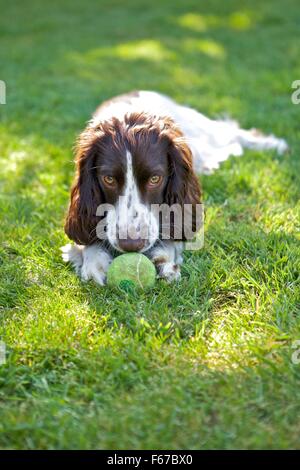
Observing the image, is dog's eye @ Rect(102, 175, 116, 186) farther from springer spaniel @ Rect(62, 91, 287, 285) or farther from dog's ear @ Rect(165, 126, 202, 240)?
dog's ear @ Rect(165, 126, 202, 240)

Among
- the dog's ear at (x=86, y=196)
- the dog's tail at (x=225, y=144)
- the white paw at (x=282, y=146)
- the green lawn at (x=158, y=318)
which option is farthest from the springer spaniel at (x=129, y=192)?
the white paw at (x=282, y=146)

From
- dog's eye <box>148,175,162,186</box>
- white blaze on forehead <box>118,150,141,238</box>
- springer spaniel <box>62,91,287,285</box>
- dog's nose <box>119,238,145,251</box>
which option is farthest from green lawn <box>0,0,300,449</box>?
dog's eye <box>148,175,162,186</box>

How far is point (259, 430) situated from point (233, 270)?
1.45 meters

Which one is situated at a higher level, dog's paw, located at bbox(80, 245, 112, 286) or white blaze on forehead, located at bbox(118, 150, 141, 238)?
white blaze on forehead, located at bbox(118, 150, 141, 238)

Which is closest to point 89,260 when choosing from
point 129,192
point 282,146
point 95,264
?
point 95,264

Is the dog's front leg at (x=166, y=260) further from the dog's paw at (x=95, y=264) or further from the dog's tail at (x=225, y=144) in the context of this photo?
the dog's tail at (x=225, y=144)

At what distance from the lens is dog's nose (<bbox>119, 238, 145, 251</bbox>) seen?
12.4ft

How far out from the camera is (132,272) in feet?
12.4

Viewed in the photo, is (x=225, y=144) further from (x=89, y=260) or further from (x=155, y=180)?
(x=89, y=260)

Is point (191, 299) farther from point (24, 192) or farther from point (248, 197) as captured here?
point (24, 192)

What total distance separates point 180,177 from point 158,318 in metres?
1.21

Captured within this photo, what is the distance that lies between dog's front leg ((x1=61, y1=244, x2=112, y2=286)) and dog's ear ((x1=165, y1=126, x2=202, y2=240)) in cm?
62

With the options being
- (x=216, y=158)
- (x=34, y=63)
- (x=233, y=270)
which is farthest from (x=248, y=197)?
(x=34, y=63)

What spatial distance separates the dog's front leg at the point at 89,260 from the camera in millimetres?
3986
